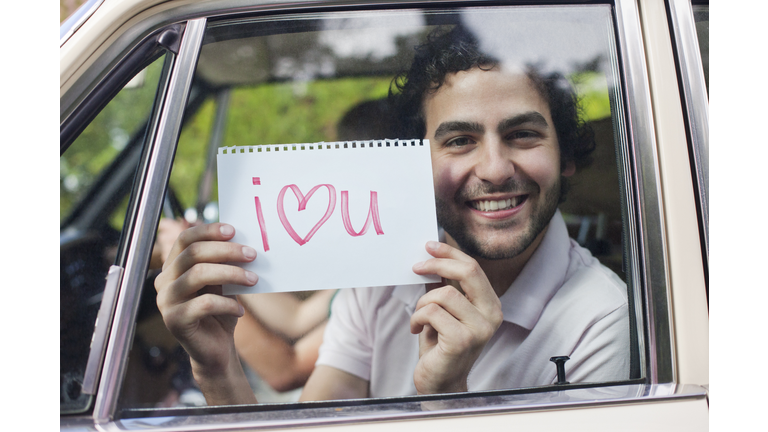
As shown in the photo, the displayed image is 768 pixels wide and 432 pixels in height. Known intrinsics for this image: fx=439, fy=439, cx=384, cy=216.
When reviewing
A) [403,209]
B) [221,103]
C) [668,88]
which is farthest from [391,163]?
[221,103]

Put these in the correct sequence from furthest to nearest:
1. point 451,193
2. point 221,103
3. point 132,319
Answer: point 221,103, point 451,193, point 132,319

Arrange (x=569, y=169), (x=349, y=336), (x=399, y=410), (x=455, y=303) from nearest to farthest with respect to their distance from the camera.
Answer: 1. (x=399, y=410)
2. (x=455, y=303)
3. (x=569, y=169)
4. (x=349, y=336)

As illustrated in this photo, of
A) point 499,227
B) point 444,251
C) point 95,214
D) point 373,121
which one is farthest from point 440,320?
point 95,214

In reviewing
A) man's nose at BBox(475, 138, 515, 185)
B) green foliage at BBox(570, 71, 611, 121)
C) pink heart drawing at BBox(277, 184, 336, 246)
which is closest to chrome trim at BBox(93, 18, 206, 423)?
pink heart drawing at BBox(277, 184, 336, 246)

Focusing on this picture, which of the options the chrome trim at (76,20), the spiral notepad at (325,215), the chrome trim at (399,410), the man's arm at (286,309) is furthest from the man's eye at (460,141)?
the chrome trim at (76,20)

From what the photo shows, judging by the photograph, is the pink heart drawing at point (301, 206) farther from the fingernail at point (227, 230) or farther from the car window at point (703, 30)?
the car window at point (703, 30)

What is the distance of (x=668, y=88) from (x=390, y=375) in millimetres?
874

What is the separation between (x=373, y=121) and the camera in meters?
0.99

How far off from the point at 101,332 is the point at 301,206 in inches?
17.4

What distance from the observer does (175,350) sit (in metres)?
0.92

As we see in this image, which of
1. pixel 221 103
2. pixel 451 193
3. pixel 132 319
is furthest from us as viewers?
pixel 221 103

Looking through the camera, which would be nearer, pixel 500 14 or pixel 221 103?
pixel 500 14

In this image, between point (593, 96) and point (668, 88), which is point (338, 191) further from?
point (668, 88)

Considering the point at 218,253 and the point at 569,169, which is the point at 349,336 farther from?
the point at 569,169
